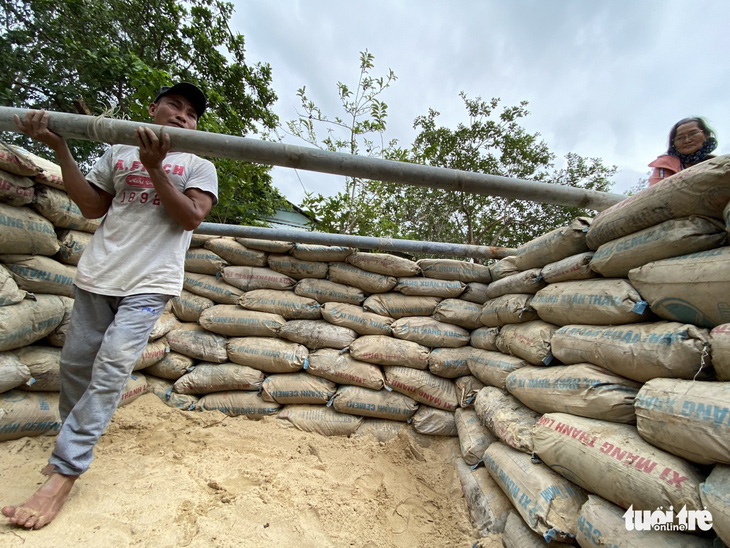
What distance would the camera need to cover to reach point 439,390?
2.20 metres

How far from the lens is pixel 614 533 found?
35.1 inches

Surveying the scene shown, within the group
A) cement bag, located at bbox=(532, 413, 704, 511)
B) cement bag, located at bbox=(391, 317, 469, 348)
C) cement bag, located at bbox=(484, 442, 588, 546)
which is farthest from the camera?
cement bag, located at bbox=(391, 317, 469, 348)

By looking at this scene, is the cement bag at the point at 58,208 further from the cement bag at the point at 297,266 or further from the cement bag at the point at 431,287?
the cement bag at the point at 431,287

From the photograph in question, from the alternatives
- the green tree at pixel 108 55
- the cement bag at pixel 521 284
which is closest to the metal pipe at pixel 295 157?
the cement bag at pixel 521 284

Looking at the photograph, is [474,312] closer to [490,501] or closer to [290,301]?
[490,501]

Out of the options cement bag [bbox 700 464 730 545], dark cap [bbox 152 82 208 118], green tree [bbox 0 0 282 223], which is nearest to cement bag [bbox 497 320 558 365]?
cement bag [bbox 700 464 730 545]

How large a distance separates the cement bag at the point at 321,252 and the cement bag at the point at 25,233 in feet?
4.79

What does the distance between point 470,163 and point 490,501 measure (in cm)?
818

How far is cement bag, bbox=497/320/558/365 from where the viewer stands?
163 cm

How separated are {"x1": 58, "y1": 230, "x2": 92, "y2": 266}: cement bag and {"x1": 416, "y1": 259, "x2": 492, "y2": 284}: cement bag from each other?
2395 mm

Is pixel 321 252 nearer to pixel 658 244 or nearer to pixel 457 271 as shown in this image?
pixel 457 271

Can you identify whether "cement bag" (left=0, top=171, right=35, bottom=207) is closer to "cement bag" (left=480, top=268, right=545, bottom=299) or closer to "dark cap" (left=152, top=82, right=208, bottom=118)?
"dark cap" (left=152, top=82, right=208, bottom=118)

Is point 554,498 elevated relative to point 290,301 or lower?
lower


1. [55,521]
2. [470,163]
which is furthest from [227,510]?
[470,163]
